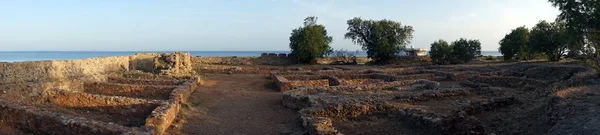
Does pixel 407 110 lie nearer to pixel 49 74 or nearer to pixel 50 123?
pixel 50 123

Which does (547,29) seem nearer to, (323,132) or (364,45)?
(364,45)

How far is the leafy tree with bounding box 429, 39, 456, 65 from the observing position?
3900 centimetres

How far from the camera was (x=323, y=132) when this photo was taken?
8.16 meters

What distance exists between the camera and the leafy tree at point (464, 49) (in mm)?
39062

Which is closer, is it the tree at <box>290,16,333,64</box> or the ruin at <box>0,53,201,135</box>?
the ruin at <box>0,53,201,135</box>

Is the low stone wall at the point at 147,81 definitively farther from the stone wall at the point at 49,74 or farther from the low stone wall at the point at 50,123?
the low stone wall at the point at 50,123

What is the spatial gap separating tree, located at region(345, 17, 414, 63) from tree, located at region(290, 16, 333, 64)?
4.65 meters

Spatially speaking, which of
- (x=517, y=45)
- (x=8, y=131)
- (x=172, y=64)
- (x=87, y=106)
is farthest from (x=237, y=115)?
(x=517, y=45)

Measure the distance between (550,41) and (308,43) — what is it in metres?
20.1

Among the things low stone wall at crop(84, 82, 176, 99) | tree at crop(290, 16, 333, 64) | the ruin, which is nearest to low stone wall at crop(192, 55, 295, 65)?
tree at crop(290, 16, 333, 64)

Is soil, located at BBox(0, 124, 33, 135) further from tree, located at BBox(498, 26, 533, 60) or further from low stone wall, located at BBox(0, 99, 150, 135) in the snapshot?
tree, located at BBox(498, 26, 533, 60)

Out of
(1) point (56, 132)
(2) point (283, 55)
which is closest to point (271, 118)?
(1) point (56, 132)

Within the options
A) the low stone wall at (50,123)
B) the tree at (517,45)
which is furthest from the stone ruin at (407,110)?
the tree at (517,45)

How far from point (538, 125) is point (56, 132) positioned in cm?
994
